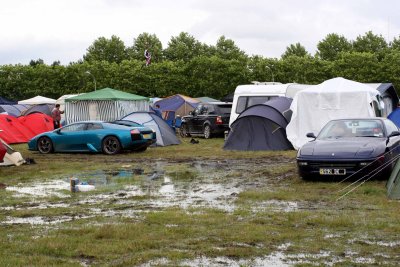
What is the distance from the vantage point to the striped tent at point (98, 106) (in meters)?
34.2

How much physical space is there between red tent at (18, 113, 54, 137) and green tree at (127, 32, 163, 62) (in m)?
51.1

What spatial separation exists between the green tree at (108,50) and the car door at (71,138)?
200ft

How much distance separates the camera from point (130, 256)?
7.70 meters

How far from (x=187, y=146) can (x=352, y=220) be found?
18146 mm

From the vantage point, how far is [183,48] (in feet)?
268

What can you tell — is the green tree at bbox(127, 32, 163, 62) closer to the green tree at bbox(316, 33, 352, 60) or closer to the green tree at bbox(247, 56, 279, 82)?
the green tree at bbox(316, 33, 352, 60)

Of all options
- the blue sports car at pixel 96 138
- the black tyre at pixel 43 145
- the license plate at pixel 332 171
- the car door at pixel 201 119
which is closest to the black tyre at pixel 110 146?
the blue sports car at pixel 96 138

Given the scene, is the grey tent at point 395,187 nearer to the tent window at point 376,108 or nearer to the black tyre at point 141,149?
the tent window at point 376,108

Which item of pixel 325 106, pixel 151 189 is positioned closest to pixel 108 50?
pixel 325 106

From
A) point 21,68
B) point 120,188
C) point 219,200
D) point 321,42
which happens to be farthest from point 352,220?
point 321,42

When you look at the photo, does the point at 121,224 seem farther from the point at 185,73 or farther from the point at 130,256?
the point at 185,73

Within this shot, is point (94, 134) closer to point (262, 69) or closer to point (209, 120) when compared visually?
point (209, 120)

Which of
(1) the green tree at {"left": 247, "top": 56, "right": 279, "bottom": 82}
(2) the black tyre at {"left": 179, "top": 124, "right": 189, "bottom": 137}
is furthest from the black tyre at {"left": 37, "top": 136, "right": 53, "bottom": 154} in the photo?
(1) the green tree at {"left": 247, "top": 56, "right": 279, "bottom": 82}

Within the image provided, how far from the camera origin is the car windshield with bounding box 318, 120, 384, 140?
52.4 ft
